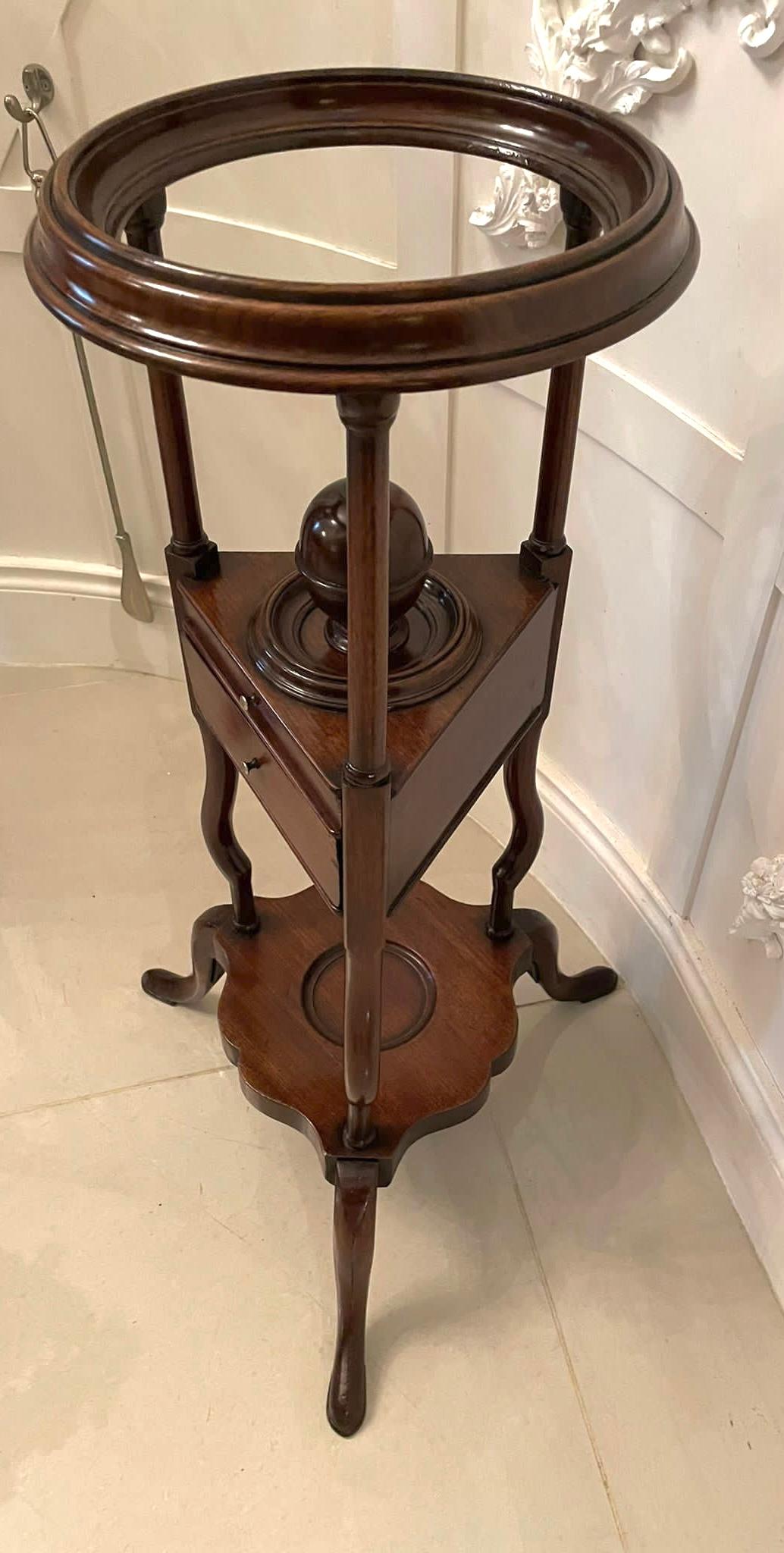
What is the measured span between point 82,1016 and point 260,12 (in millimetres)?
1180

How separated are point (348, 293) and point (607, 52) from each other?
0.60 metres

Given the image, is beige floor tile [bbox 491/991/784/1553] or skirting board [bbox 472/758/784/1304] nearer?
beige floor tile [bbox 491/991/784/1553]

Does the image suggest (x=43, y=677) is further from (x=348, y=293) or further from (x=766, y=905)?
(x=348, y=293)

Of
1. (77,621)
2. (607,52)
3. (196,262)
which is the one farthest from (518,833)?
(77,621)

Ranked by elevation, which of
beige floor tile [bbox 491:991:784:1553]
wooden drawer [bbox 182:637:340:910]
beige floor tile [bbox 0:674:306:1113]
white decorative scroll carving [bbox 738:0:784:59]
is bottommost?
beige floor tile [bbox 491:991:784:1553]

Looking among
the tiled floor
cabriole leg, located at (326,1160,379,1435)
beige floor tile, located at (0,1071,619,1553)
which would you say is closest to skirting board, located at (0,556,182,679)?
the tiled floor

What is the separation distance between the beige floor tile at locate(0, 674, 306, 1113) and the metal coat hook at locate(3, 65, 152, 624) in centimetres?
16

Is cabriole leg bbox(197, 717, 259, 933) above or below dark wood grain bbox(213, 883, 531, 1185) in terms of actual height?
above

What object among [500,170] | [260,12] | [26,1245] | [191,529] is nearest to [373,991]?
[191,529]

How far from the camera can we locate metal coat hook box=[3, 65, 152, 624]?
1.36 m

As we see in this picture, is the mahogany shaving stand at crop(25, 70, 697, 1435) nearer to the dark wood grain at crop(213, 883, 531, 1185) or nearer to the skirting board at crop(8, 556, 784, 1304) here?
the dark wood grain at crop(213, 883, 531, 1185)

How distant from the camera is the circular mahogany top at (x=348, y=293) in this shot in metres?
0.51

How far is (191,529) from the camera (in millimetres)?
939

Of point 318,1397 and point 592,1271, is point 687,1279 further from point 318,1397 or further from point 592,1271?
point 318,1397
